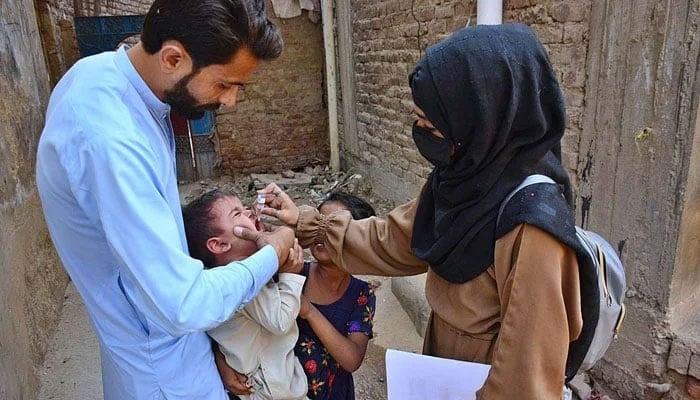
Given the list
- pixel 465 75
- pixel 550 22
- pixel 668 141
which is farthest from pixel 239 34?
pixel 550 22

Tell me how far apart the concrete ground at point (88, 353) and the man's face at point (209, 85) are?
6.77ft

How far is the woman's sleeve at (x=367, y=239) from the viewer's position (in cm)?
155

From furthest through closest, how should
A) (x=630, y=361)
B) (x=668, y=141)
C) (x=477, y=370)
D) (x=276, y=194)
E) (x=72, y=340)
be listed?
(x=72, y=340), (x=630, y=361), (x=668, y=141), (x=276, y=194), (x=477, y=370)

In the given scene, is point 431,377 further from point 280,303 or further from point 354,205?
point 354,205

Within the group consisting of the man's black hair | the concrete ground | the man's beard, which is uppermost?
the man's black hair

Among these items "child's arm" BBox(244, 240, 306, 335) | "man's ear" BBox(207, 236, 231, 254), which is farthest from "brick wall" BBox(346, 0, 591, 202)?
"man's ear" BBox(207, 236, 231, 254)

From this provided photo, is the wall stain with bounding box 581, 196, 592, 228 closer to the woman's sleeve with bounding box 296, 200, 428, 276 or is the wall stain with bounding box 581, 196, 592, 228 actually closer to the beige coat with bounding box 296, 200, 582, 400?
the woman's sleeve with bounding box 296, 200, 428, 276

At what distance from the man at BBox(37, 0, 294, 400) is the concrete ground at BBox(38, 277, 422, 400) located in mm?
1762

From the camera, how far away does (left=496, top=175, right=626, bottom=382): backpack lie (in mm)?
1057

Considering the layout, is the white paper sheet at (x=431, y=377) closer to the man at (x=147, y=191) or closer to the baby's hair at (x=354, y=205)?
the man at (x=147, y=191)

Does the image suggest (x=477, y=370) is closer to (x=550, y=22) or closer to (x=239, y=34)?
(x=239, y=34)

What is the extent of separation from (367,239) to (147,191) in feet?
2.60

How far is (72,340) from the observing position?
3195 mm

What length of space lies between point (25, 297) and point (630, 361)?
314 cm
